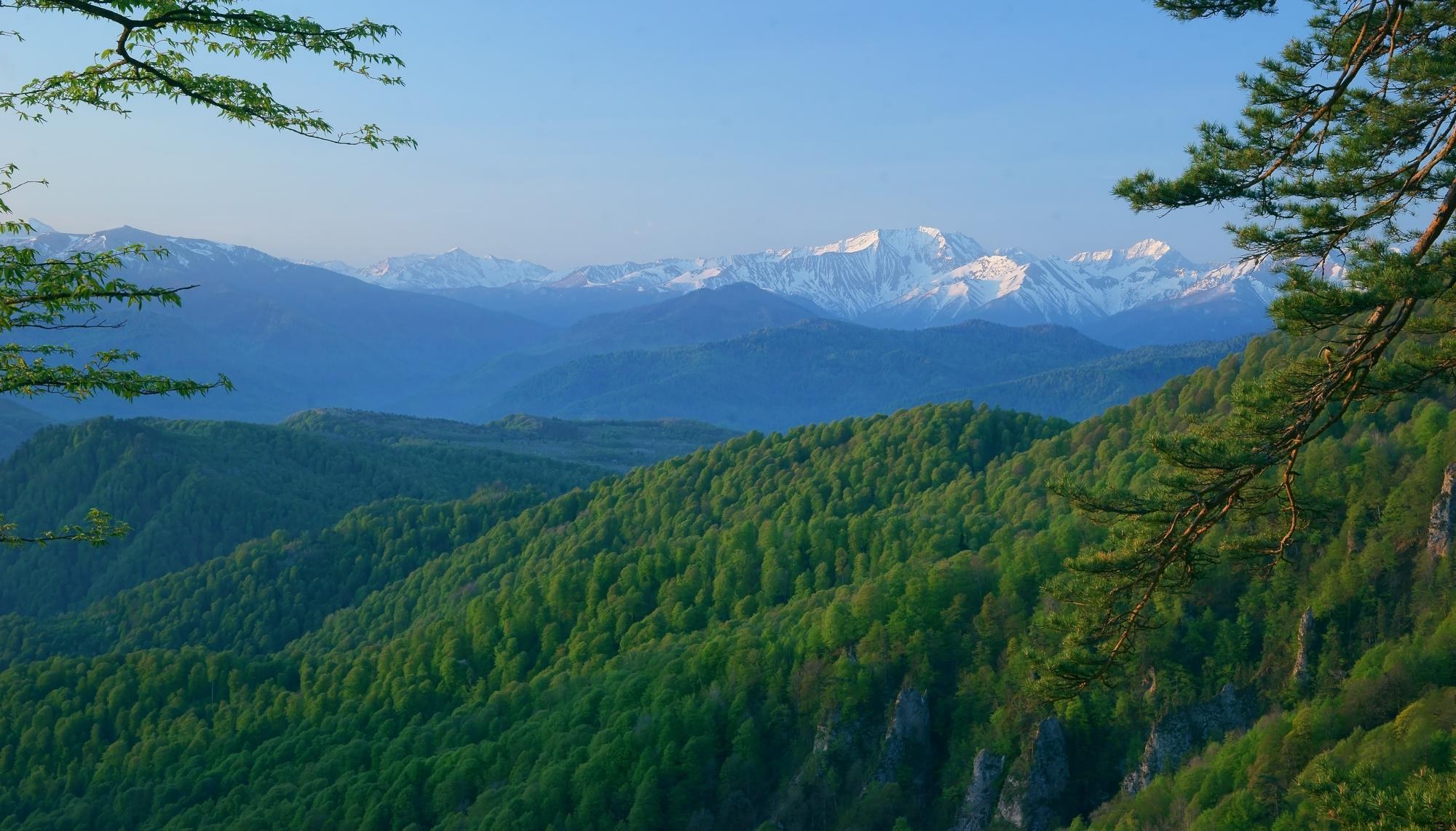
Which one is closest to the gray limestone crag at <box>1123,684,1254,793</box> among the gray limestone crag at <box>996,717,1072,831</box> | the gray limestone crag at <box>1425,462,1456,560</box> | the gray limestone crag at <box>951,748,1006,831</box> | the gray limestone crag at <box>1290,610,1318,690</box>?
the gray limestone crag at <box>1290,610,1318,690</box>

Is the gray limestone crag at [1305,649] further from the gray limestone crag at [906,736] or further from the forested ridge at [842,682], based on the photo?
the gray limestone crag at [906,736]

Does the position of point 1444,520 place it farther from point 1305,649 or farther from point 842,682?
point 842,682

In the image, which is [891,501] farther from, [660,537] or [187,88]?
[187,88]

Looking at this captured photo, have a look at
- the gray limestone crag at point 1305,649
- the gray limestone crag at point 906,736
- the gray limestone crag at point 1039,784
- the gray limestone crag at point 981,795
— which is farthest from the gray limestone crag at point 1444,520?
the gray limestone crag at point 906,736

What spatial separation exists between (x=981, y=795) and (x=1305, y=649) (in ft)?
65.9

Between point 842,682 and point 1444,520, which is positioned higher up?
point 1444,520

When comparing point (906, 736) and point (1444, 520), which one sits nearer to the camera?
point (1444, 520)

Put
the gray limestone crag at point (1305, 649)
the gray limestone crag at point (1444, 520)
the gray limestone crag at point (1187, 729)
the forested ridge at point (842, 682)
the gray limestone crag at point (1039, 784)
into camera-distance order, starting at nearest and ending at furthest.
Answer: the forested ridge at point (842, 682), the gray limestone crag at point (1444, 520), the gray limestone crag at point (1305, 649), the gray limestone crag at point (1187, 729), the gray limestone crag at point (1039, 784)

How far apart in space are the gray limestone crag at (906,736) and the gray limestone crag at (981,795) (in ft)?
18.0

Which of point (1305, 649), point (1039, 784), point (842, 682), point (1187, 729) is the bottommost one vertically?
point (1039, 784)

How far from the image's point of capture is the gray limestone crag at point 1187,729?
6462 centimetres

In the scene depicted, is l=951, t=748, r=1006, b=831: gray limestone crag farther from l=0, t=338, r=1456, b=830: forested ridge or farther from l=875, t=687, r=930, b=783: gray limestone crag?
l=875, t=687, r=930, b=783: gray limestone crag

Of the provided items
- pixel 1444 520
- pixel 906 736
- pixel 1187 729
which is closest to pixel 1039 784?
pixel 1187 729

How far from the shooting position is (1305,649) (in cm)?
6406
